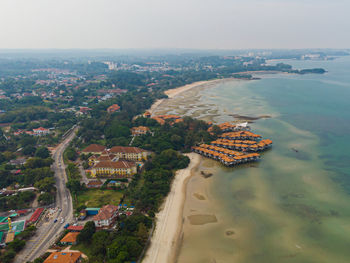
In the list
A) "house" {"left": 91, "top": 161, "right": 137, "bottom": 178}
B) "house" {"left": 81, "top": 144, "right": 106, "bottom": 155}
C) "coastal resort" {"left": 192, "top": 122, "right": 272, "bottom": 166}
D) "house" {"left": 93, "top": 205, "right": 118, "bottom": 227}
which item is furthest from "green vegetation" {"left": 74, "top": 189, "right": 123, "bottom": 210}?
"coastal resort" {"left": 192, "top": 122, "right": 272, "bottom": 166}

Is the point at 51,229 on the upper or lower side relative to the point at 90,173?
lower

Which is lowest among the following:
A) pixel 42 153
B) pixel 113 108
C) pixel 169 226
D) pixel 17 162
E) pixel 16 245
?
pixel 169 226

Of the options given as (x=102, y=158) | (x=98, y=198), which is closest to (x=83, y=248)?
(x=98, y=198)

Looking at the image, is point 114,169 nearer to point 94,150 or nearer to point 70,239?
point 94,150

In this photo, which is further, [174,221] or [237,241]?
[174,221]

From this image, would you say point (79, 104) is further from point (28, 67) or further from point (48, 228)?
point (28, 67)

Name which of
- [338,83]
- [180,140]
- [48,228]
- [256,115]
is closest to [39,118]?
[180,140]

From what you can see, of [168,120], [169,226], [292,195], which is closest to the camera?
[169,226]
